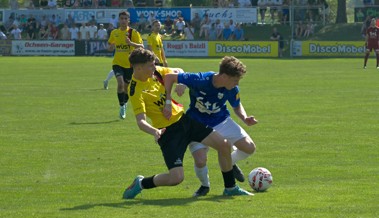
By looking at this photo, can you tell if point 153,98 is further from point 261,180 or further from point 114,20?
point 114,20

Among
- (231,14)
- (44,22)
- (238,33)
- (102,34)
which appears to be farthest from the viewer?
(44,22)

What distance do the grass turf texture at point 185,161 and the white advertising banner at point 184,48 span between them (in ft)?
82.0

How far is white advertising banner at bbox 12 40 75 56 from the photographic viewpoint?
54781 mm

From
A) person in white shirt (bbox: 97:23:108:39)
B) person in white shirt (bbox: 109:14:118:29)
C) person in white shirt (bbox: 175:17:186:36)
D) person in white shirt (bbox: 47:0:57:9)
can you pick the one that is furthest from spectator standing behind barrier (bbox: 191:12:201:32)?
person in white shirt (bbox: 47:0:57:9)

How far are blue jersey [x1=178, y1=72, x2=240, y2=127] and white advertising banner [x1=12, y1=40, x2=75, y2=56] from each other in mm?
44980

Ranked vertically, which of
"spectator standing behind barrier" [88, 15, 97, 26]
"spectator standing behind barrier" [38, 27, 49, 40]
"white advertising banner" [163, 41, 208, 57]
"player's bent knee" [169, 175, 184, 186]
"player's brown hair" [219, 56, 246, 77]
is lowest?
"white advertising banner" [163, 41, 208, 57]

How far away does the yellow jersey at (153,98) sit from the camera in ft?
32.5

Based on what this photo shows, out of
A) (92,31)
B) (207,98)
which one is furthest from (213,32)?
(207,98)

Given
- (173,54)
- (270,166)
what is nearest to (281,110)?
(270,166)

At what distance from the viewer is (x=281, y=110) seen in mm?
20906

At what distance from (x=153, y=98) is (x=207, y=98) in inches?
23.6

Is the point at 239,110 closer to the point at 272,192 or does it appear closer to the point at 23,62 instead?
the point at 272,192

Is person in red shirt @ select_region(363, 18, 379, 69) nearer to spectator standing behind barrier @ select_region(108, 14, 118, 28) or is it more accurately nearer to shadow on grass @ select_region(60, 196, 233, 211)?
spectator standing behind barrier @ select_region(108, 14, 118, 28)

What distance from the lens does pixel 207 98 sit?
1010 centimetres
